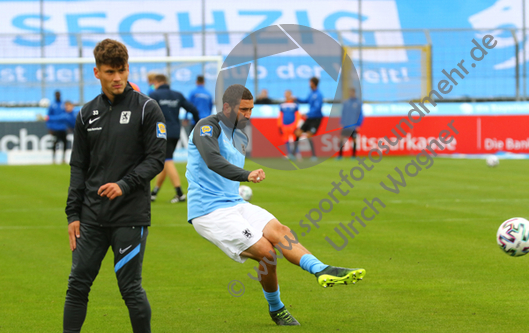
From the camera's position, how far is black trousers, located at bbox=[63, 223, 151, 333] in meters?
4.32

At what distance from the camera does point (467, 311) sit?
5699 millimetres

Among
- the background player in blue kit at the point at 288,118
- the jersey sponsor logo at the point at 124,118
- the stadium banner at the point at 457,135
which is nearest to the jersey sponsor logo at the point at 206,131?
the jersey sponsor logo at the point at 124,118

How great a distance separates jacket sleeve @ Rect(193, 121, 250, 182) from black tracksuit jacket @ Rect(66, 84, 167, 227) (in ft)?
2.69

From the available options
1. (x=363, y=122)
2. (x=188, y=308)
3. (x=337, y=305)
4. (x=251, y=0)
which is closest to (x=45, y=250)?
(x=188, y=308)

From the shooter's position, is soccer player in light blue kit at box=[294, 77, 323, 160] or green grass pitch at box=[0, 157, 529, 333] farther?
soccer player in light blue kit at box=[294, 77, 323, 160]

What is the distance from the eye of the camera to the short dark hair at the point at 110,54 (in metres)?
4.15

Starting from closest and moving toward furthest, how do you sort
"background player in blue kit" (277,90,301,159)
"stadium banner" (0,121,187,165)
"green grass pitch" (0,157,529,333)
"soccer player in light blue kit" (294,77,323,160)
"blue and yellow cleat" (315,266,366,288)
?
"blue and yellow cleat" (315,266,366,288)
"green grass pitch" (0,157,529,333)
"soccer player in light blue kit" (294,77,323,160)
"background player in blue kit" (277,90,301,159)
"stadium banner" (0,121,187,165)

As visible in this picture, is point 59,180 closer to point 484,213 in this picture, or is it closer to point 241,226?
point 484,213

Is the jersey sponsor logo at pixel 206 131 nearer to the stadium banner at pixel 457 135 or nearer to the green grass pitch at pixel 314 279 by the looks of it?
the green grass pitch at pixel 314 279

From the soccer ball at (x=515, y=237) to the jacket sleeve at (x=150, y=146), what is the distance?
387 cm

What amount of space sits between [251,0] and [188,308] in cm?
3306

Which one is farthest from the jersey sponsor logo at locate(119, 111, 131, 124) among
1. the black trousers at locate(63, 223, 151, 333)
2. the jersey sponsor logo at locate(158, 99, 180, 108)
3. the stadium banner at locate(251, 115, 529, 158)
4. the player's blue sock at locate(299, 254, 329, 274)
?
the stadium banner at locate(251, 115, 529, 158)

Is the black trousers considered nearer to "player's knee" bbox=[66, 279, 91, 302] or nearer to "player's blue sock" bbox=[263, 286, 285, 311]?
"player's knee" bbox=[66, 279, 91, 302]

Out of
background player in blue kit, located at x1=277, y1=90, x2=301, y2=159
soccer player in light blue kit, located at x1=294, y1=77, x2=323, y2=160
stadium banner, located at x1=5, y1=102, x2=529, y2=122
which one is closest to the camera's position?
soccer player in light blue kit, located at x1=294, y1=77, x2=323, y2=160
